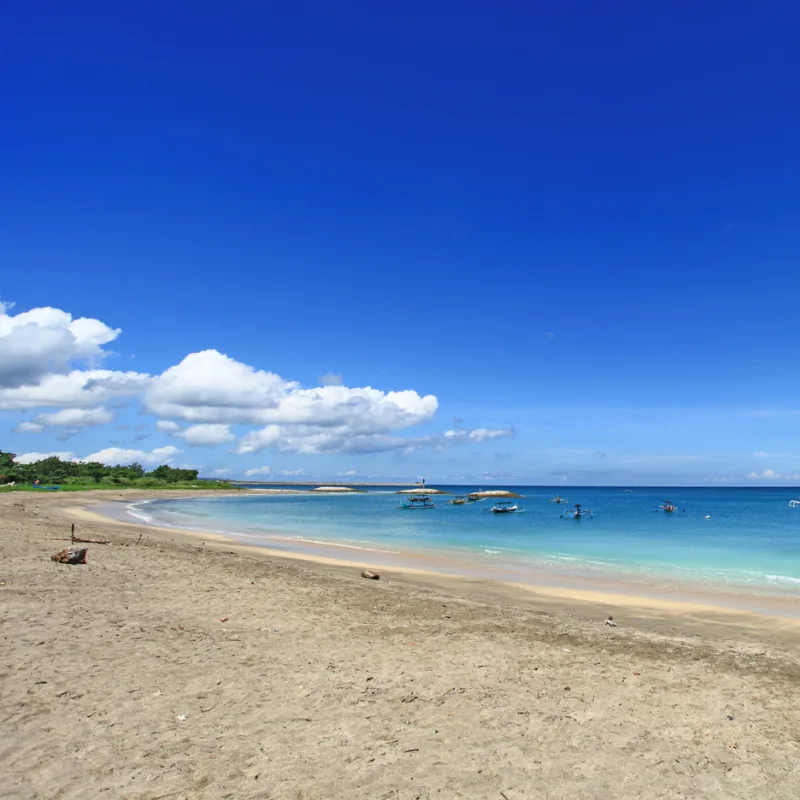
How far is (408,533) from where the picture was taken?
141 feet

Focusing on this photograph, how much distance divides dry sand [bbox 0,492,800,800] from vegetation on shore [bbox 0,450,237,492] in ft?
277

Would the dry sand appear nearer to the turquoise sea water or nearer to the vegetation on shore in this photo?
the turquoise sea water

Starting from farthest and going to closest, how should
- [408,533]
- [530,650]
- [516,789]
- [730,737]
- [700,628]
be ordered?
[408,533] < [700,628] < [530,650] < [730,737] < [516,789]

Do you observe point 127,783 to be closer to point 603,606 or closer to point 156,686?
point 156,686

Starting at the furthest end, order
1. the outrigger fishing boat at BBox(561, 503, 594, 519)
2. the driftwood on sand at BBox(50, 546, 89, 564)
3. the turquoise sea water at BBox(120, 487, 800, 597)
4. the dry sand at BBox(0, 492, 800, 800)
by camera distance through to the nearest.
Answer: the outrigger fishing boat at BBox(561, 503, 594, 519) < the turquoise sea water at BBox(120, 487, 800, 597) < the driftwood on sand at BBox(50, 546, 89, 564) < the dry sand at BBox(0, 492, 800, 800)

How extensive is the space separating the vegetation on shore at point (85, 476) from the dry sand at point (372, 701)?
277ft

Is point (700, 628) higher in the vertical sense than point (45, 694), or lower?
lower

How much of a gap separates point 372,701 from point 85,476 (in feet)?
423

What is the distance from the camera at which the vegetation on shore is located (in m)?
98.4

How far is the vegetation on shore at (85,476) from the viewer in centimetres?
9838

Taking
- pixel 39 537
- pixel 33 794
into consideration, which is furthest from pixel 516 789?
pixel 39 537

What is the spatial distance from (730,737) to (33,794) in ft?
24.9

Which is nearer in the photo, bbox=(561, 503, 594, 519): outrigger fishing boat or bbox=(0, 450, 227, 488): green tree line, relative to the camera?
bbox=(561, 503, 594, 519): outrigger fishing boat

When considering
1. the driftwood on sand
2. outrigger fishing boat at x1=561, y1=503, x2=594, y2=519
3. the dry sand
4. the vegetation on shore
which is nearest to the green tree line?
Result: the vegetation on shore
